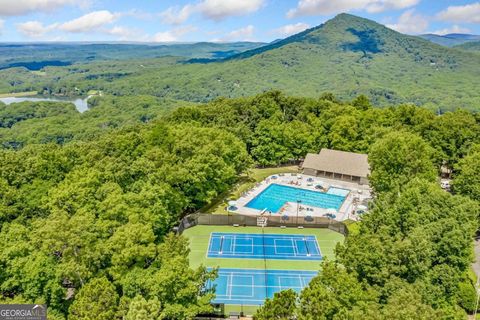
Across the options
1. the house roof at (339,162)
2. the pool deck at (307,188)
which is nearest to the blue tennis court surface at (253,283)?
the pool deck at (307,188)

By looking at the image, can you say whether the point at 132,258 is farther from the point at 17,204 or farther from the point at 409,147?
the point at 409,147

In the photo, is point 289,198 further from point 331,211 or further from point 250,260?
point 250,260

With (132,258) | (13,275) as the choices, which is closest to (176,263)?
(132,258)

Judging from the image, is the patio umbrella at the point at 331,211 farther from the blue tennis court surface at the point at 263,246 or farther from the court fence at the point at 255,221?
the blue tennis court surface at the point at 263,246

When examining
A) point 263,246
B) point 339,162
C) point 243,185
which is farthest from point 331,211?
point 243,185

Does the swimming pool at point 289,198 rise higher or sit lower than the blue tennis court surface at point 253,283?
higher

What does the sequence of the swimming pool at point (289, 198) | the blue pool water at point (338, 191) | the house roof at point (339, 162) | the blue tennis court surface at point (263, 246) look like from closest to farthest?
the blue tennis court surface at point (263, 246) → the swimming pool at point (289, 198) → the blue pool water at point (338, 191) → the house roof at point (339, 162)

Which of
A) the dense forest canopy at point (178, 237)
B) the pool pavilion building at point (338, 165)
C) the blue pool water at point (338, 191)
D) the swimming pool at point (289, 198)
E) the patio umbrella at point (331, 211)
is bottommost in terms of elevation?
the swimming pool at point (289, 198)
